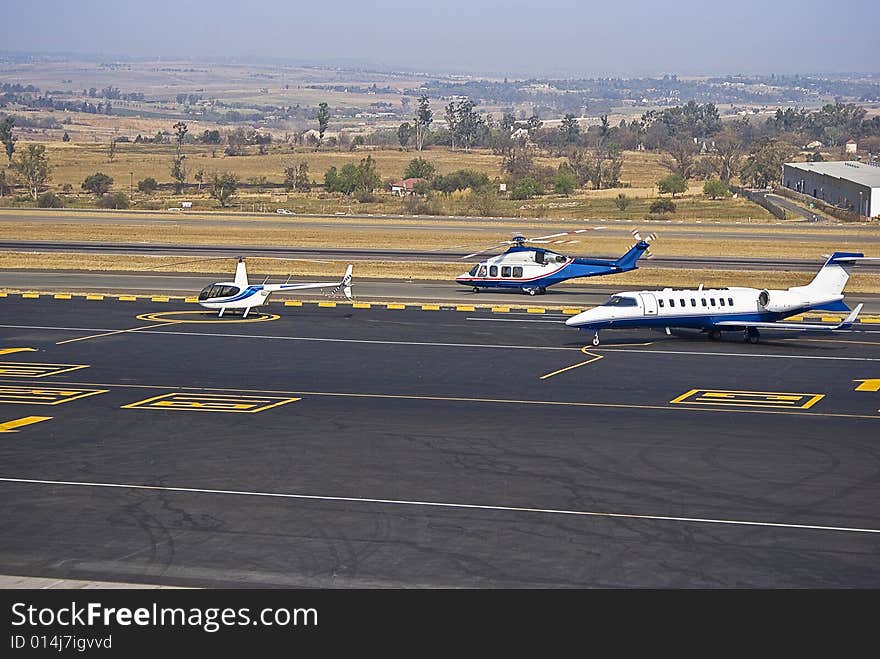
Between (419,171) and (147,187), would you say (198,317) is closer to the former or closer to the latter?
(147,187)

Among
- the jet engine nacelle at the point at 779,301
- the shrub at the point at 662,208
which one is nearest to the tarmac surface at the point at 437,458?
the jet engine nacelle at the point at 779,301

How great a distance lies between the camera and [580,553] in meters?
27.4

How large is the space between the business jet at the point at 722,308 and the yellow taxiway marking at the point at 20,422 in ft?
75.7

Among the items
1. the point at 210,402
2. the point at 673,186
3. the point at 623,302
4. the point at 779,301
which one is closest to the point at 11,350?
the point at 210,402

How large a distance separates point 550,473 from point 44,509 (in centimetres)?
1325

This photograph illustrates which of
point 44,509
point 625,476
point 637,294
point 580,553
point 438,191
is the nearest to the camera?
point 580,553

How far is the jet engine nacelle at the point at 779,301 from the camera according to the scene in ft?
186

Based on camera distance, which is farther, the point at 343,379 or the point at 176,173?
the point at 176,173

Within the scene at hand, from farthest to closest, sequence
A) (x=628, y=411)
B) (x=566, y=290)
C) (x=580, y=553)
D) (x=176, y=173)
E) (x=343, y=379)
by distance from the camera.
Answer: (x=176, y=173) → (x=566, y=290) → (x=343, y=379) → (x=628, y=411) → (x=580, y=553)

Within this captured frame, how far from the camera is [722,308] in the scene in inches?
2221

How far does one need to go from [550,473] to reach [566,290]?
1645 inches

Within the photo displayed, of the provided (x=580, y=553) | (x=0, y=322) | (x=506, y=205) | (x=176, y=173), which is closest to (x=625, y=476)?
(x=580, y=553)

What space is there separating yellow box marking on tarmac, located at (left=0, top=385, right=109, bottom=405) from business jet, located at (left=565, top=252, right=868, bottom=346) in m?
20.8

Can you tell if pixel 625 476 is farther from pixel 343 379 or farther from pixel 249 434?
pixel 343 379
